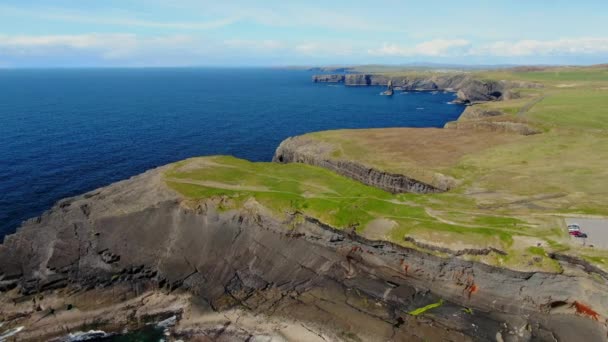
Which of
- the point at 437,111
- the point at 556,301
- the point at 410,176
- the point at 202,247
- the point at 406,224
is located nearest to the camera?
the point at 556,301

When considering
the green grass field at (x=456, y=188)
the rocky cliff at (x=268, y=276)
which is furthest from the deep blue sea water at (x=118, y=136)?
the green grass field at (x=456, y=188)

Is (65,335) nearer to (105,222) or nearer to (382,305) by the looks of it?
(105,222)

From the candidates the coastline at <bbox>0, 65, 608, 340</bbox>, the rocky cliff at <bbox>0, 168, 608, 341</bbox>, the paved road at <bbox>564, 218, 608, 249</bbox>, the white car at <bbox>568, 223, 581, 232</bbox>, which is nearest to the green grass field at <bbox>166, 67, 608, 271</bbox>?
the coastline at <bbox>0, 65, 608, 340</bbox>

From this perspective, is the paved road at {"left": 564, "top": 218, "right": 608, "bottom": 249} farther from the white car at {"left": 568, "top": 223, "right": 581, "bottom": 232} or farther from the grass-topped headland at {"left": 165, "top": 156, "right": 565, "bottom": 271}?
the grass-topped headland at {"left": 165, "top": 156, "right": 565, "bottom": 271}

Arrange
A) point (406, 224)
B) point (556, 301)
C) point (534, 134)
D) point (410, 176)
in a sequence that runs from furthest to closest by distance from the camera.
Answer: point (534, 134), point (410, 176), point (406, 224), point (556, 301)

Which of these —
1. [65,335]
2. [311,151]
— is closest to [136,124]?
[311,151]
